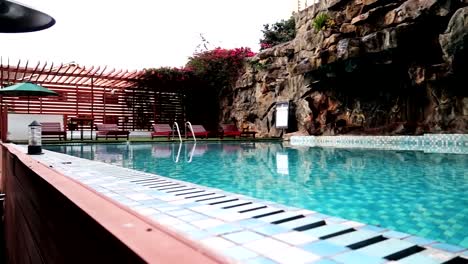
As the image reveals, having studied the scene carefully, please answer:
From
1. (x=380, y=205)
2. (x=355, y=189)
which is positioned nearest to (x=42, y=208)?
(x=380, y=205)

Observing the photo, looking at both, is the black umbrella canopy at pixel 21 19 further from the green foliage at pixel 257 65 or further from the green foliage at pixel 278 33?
the green foliage at pixel 278 33

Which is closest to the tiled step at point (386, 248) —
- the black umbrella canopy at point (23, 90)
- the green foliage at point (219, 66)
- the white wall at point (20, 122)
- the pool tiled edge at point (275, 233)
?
the pool tiled edge at point (275, 233)

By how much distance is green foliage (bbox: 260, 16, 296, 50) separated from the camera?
19.8 metres

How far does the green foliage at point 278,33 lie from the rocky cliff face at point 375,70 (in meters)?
3.15

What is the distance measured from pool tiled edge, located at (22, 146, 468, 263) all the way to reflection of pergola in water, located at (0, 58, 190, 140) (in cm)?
1372

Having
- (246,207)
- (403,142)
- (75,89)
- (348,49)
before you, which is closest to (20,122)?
(75,89)

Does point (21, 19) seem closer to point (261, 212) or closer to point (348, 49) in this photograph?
point (261, 212)

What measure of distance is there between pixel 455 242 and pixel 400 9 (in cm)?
987

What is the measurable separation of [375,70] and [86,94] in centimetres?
1253

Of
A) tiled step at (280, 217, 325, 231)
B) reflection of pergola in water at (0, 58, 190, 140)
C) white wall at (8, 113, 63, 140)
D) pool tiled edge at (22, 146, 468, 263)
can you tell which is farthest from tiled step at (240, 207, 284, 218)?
white wall at (8, 113, 63, 140)

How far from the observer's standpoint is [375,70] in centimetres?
1223

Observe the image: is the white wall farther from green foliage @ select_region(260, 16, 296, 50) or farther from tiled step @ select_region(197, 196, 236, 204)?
tiled step @ select_region(197, 196, 236, 204)

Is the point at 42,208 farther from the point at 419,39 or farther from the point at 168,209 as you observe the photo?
the point at 419,39

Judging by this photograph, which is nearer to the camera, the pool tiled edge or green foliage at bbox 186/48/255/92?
the pool tiled edge
